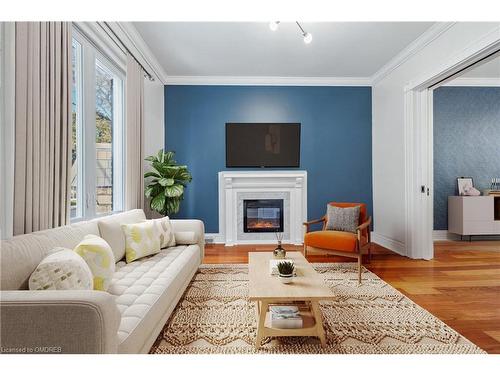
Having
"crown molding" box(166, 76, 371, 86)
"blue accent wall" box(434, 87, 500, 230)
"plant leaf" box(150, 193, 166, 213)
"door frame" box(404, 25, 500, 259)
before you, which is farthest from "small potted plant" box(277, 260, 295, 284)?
"blue accent wall" box(434, 87, 500, 230)

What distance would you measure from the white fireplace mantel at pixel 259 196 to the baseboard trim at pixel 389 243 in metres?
1.27

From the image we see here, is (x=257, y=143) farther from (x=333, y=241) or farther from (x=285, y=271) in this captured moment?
(x=285, y=271)

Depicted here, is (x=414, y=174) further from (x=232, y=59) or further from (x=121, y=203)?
(x=121, y=203)

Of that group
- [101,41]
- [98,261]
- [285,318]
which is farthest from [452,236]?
[101,41]

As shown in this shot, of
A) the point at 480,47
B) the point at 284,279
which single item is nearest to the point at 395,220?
the point at 480,47

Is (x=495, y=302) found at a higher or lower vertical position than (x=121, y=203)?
lower

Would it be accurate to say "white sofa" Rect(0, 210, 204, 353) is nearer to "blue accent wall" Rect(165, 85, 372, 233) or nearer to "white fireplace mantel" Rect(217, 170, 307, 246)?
"white fireplace mantel" Rect(217, 170, 307, 246)

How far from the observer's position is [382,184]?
518cm

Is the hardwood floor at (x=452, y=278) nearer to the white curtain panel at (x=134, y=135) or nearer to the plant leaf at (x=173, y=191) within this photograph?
the plant leaf at (x=173, y=191)

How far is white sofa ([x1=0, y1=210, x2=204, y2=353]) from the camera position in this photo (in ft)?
3.91

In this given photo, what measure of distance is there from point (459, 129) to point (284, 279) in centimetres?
510

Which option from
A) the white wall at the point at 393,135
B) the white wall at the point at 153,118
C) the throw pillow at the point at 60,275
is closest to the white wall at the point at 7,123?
A: the throw pillow at the point at 60,275

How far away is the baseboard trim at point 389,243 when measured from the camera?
14.8 ft
